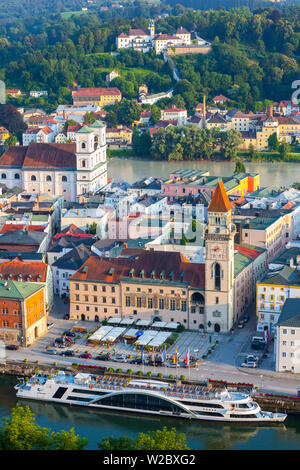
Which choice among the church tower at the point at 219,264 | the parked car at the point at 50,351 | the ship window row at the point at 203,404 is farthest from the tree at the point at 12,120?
the ship window row at the point at 203,404

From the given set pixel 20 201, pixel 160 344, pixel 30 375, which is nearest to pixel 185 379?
pixel 160 344

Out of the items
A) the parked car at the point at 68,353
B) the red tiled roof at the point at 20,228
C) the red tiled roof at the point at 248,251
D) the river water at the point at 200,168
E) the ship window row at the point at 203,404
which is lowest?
the river water at the point at 200,168

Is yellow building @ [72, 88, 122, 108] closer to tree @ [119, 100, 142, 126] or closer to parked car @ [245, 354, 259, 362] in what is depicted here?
tree @ [119, 100, 142, 126]

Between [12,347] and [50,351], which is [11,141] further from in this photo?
[50,351]

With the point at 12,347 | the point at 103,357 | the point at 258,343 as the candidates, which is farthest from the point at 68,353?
the point at 258,343

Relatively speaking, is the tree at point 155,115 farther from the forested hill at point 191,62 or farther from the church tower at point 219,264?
the church tower at point 219,264

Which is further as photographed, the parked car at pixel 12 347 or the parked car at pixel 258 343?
the parked car at pixel 12 347

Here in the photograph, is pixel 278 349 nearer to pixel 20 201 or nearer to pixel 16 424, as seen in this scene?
pixel 16 424

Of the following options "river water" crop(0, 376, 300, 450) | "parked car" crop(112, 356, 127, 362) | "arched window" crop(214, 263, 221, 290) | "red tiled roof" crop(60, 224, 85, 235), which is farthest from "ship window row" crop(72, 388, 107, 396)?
"red tiled roof" crop(60, 224, 85, 235)
